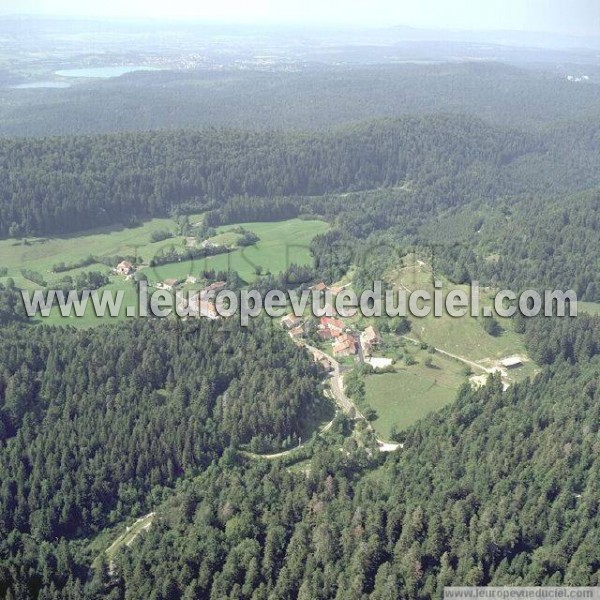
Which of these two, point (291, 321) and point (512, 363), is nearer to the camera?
point (512, 363)

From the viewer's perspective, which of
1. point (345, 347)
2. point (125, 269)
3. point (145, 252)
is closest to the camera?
point (345, 347)

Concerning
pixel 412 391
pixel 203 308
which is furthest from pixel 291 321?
pixel 412 391

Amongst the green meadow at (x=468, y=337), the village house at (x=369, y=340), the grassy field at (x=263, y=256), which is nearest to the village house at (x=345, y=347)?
the village house at (x=369, y=340)

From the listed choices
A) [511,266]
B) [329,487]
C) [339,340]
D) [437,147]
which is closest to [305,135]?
[437,147]

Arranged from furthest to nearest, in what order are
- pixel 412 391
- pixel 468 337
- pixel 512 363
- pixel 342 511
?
pixel 468 337 → pixel 512 363 → pixel 412 391 → pixel 342 511

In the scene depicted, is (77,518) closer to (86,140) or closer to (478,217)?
(478,217)

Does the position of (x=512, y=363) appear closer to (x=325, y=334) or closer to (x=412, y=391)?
(x=412, y=391)
